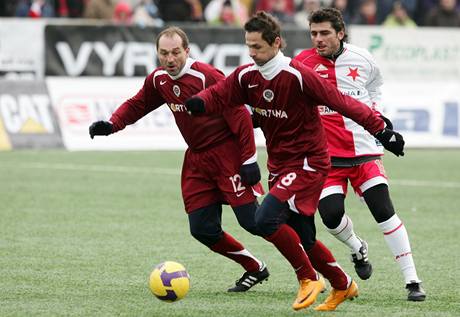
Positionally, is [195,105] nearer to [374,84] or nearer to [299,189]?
[299,189]

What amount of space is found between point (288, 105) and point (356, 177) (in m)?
1.22

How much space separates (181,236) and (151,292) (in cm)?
304

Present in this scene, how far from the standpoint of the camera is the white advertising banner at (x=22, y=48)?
1933 cm

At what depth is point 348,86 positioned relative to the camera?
8.80 meters

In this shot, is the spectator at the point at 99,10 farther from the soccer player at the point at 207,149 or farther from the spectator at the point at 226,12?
the soccer player at the point at 207,149

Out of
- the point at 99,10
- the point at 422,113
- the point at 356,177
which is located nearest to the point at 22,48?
the point at 99,10

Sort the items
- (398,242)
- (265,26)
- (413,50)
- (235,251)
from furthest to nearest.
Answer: (413,50) → (235,251) → (398,242) → (265,26)

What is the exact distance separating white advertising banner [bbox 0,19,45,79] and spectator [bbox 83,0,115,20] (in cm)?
220

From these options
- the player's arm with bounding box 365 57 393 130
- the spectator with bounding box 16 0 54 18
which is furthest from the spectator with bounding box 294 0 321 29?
the player's arm with bounding box 365 57 393 130

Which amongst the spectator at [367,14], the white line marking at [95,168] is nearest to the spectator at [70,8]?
the spectator at [367,14]

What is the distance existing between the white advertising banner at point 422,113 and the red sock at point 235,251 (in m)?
11.8

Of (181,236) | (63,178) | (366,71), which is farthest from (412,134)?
(366,71)

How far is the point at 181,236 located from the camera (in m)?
11.3

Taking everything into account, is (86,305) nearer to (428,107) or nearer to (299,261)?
(299,261)
